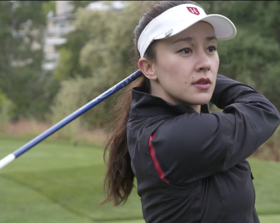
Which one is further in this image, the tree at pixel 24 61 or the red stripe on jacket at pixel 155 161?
the tree at pixel 24 61

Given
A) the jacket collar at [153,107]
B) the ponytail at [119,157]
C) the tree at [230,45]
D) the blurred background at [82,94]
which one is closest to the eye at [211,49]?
the jacket collar at [153,107]

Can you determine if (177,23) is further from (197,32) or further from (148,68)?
(148,68)

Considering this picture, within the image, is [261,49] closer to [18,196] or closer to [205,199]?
[18,196]

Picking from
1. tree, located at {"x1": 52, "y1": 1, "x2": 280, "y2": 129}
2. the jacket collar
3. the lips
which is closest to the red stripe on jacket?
the jacket collar

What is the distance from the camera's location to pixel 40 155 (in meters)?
9.18

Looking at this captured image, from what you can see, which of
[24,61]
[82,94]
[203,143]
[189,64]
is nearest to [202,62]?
[189,64]

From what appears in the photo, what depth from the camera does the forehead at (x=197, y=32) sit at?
149cm

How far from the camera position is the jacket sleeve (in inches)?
54.8

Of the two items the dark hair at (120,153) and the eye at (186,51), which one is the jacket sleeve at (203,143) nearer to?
the eye at (186,51)

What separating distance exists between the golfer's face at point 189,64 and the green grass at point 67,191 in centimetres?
363

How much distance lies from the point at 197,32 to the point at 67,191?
529 cm

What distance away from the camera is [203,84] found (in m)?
1.50

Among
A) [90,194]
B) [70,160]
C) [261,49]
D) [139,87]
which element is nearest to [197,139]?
[139,87]

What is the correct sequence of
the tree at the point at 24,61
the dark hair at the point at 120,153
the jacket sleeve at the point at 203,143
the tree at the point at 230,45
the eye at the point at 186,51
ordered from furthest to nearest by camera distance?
1. the tree at the point at 24,61
2. the tree at the point at 230,45
3. the dark hair at the point at 120,153
4. the eye at the point at 186,51
5. the jacket sleeve at the point at 203,143
